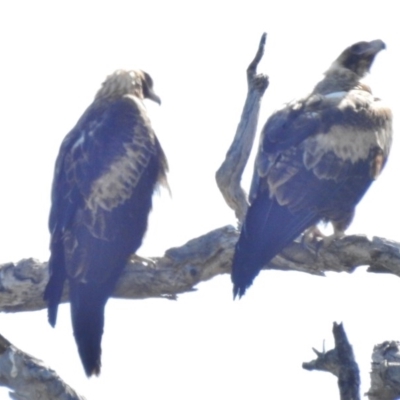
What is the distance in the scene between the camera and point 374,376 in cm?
842

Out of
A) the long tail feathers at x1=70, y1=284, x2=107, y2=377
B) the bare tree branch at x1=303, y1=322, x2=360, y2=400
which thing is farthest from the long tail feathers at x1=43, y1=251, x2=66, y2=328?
the bare tree branch at x1=303, y1=322, x2=360, y2=400

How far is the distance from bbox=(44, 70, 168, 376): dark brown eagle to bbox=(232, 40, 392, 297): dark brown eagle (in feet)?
3.43

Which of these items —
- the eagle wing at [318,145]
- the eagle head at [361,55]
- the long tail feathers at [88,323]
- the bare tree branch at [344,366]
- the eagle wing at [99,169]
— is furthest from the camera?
the eagle head at [361,55]

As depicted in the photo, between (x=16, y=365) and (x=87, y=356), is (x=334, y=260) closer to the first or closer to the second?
(x=87, y=356)

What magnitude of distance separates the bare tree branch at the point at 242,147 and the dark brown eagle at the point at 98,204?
1034mm

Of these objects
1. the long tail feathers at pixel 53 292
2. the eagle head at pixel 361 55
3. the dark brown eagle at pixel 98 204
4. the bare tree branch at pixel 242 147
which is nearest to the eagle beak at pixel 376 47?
the eagle head at pixel 361 55

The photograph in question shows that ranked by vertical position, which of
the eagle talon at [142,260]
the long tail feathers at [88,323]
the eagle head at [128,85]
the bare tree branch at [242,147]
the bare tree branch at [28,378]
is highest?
the eagle head at [128,85]

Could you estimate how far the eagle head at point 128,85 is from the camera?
12352 mm

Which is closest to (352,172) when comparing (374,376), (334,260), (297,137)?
(297,137)

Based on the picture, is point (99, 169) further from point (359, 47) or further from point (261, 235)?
point (359, 47)

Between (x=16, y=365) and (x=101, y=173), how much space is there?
301 centimetres

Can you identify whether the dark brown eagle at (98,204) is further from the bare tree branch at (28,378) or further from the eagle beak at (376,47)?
the eagle beak at (376,47)

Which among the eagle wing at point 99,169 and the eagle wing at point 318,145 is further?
the eagle wing at point 99,169

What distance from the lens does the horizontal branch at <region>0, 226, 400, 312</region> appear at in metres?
9.88
